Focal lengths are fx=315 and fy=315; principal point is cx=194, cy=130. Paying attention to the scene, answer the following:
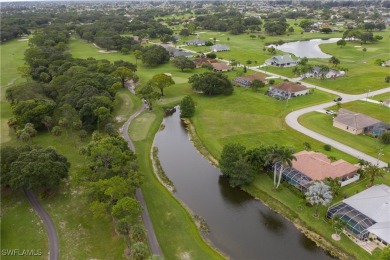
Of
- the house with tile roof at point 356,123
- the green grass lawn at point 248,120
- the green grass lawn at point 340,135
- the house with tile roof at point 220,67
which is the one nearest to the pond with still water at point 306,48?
the house with tile roof at point 220,67

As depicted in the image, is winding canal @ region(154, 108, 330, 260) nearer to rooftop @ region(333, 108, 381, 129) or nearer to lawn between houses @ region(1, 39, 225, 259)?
lawn between houses @ region(1, 39, 225, 259)

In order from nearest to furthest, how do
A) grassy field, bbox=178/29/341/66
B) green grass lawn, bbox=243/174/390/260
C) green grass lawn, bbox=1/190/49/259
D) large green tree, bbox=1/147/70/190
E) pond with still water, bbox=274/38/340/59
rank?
green grass lawn, bbox=243/174/390/260 → green grass lawn, bbox=1/190/49/259 → large green tree, bbox=1/147/70/190 → grassy field, bbox=178/29/341/66 → pond with still water, bbox=274/38/340/59

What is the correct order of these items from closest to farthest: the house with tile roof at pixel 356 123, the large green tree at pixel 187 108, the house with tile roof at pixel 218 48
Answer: the house with tile roof at pixel 356 123
the large green tree at pixel 187 108
the house with tile roof at pixel 218 48

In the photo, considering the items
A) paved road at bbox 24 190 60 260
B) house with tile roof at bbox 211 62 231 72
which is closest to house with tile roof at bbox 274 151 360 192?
paved road at bbox 24 190 60 260

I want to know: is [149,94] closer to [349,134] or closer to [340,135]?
[340,135]

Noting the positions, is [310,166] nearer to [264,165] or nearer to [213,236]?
[264,165]

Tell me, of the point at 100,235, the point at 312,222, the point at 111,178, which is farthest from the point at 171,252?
the point at 312,222

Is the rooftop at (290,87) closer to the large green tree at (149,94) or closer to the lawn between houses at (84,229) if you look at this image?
the large green tree at (149,94)
